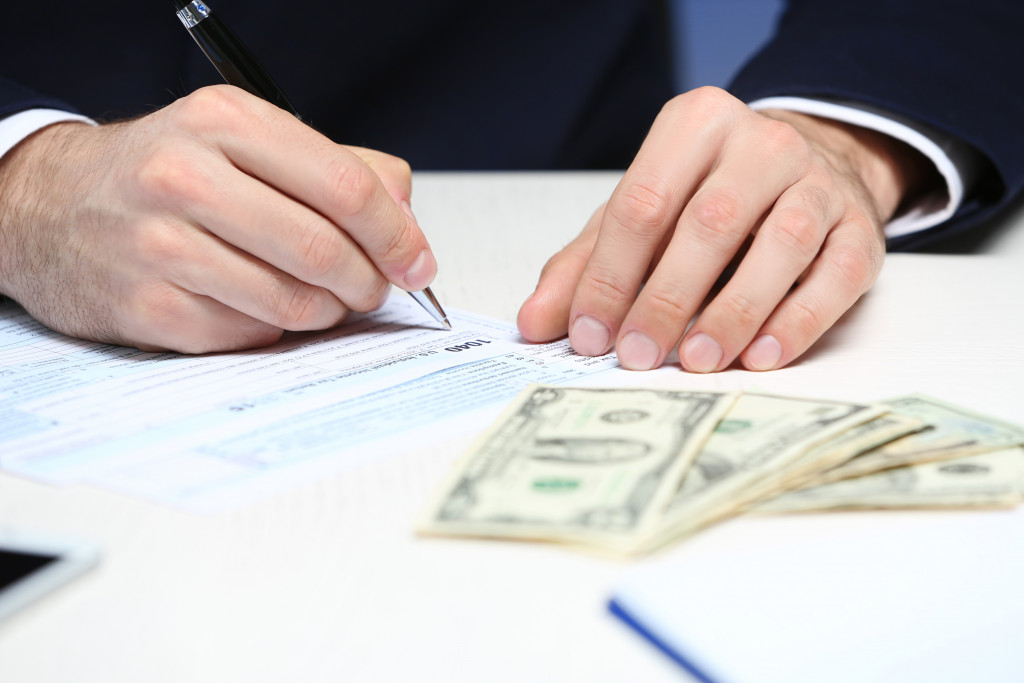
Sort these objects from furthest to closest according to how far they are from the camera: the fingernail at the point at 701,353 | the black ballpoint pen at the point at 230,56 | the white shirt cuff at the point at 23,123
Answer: the white shirt cuff at the point at 23,123 < the black ballpoint pen at the point at 230,56 < the fingernail at the point at 701,353

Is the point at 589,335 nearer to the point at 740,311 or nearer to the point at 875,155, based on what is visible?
the point at 740,311

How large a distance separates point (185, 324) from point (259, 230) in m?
0.12

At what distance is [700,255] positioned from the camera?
713 mm

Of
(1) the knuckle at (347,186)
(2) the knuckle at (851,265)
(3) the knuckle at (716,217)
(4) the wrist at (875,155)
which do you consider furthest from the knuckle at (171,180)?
(4) the wrist at (875,155)

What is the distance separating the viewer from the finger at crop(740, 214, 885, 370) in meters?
0.69

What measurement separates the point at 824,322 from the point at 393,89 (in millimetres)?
1219

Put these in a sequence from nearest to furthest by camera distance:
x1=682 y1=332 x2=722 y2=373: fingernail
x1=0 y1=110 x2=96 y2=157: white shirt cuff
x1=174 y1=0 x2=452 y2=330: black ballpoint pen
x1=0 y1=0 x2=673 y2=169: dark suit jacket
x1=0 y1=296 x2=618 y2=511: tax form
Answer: x1=0 y1=296 x2=618 y2=511: tax form, x1=682 y1=332 x2=722 y2=373: fingernail, x1=174 y1=0 x2=452 y2=330: black ballpoint pen, x1=0 y1=110 x2=96 y2=157: white shirt cuff, x1=0 y1=0 x2=673 y2=169: dark suit jacket

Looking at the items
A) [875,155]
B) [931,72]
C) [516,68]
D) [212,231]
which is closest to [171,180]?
[212,231]

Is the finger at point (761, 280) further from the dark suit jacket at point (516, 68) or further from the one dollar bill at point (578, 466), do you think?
the dark suit jacket at point (516, 68)

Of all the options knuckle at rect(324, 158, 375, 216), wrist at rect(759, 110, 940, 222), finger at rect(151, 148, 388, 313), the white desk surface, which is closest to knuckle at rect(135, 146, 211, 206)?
finger at rect(151, 148, 388, 313)

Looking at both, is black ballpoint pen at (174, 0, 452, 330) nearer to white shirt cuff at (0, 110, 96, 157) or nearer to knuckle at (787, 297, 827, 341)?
white shirt cuff at (0, 110, 96, 157)

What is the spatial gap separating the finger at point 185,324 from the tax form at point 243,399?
→ 0.01 meters

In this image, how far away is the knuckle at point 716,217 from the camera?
0.71 metres

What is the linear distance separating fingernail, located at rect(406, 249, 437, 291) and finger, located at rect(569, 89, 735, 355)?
0.14 metres
